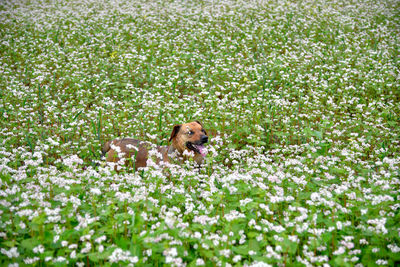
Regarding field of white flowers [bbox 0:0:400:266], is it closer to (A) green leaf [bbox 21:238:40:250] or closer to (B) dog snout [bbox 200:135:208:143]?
(A) green leaf [bbox 21:238:40:250]

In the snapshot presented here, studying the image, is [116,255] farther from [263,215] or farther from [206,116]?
[206,116]

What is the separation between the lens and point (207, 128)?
785cm

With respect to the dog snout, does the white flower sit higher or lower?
higher

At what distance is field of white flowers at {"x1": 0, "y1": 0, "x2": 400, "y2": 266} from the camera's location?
3662mm

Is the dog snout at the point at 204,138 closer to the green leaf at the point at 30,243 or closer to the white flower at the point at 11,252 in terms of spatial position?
the green leaf at the point at 30,243

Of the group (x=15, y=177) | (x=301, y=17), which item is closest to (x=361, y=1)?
(x=301, y=17)

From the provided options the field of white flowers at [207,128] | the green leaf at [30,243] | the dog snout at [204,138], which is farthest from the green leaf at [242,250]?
the dog snout at [204,138]

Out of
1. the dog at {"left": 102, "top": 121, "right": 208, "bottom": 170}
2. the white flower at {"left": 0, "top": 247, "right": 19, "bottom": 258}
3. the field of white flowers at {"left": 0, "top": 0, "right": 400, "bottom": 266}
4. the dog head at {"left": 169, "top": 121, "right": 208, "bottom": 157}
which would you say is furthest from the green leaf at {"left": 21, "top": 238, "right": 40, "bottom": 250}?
the dog head at {"left": 169, "top": 121, "right": 208, "bottom": 157}

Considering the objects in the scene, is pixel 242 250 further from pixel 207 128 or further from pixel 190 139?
pixel 207 128

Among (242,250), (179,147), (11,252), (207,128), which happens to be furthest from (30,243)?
(207,128)

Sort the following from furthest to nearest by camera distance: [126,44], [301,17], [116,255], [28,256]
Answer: [301,17], [126,44], [28,256], [116,255]

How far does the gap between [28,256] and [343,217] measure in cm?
400

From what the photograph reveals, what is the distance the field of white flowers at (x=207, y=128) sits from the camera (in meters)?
3.66

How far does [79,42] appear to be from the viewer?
1402cm
